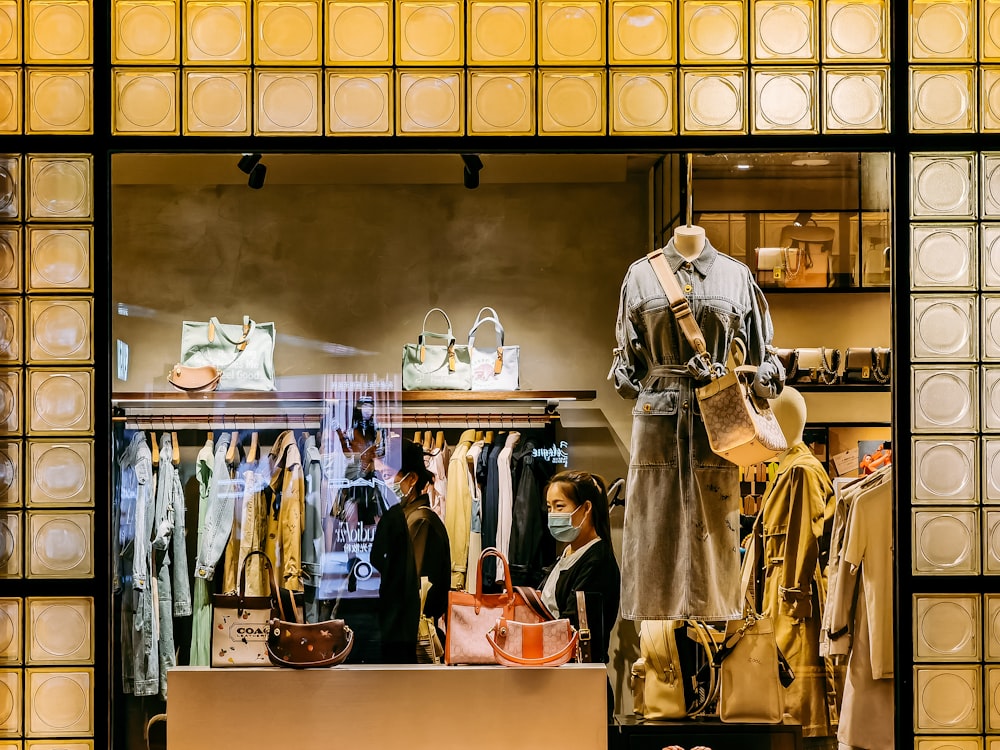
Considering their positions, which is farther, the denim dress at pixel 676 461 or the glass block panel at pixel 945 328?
the denim dress at pixel 676 461

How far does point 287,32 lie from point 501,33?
2.16 feet

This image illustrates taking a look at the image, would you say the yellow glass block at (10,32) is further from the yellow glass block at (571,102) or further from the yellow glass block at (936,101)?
the yellow glass block at (936,101)

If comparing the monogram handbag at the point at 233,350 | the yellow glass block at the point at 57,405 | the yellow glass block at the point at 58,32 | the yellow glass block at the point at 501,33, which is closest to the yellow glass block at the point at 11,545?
the yellow glass block at the point at 57,405

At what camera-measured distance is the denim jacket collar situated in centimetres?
275

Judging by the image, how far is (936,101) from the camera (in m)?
2.60

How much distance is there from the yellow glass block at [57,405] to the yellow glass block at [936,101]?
2709 millimetres

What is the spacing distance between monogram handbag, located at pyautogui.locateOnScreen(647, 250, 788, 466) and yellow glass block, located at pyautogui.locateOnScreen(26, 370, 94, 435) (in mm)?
1851

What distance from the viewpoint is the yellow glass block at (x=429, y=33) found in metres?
2.58

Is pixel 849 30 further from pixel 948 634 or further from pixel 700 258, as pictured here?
pixel 948 634

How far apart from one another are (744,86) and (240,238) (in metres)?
1.66

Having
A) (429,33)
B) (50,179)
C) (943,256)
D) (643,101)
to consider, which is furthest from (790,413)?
(50,179)

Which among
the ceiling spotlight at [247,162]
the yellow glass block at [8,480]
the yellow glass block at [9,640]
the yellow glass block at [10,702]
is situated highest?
the ceiling spotlight at [247,162]

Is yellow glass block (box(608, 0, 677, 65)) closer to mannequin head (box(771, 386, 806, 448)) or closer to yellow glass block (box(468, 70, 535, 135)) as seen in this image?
yellow glass block (box(468, 70, 535, 135))

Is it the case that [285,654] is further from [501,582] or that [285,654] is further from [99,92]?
[99,92]
